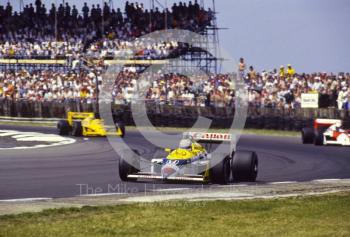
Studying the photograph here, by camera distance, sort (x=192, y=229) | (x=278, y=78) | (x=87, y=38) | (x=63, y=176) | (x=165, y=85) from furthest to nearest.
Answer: (x=87, y=38), (x=165, y=85), (x=278, y=78), (x=63, y=176), (x=192, y=229)

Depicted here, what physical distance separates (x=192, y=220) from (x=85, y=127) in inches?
736

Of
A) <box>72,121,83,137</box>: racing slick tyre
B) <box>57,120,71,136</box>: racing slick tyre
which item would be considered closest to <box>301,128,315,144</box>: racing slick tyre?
<box>72,121,83,137</box>: racing slick tyre

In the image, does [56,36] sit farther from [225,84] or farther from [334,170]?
[334,170]

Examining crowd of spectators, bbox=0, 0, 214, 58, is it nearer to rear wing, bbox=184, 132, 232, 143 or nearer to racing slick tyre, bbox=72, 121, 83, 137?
racing slick tyre, bbox=72, 121, 83, 137

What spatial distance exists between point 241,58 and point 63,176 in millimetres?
19740

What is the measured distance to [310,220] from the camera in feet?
34.3

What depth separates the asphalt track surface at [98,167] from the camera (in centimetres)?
1397

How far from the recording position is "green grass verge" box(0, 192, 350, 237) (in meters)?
9.34

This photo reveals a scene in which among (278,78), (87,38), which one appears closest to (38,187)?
(278,78)

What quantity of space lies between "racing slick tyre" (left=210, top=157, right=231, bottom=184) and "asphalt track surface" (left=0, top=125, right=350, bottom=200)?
30 centimetres

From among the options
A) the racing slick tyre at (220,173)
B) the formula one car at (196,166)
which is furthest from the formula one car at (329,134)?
the racing slick tyre at (220,173)

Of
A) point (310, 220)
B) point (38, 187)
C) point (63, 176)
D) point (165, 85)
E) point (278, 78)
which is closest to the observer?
point (310, 220)

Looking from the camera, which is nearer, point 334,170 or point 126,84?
point 334,170

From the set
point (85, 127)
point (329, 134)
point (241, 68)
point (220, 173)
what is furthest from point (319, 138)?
point (220, 173)
